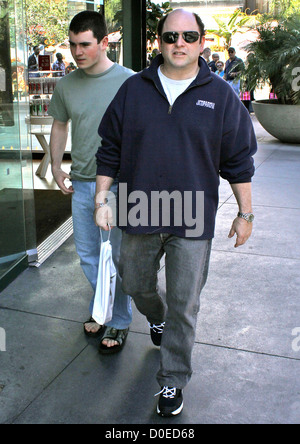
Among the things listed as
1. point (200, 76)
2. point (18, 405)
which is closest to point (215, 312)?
point (18, 405)

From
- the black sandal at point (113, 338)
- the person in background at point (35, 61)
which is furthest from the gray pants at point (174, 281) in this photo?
the person in background at point (35, 61)

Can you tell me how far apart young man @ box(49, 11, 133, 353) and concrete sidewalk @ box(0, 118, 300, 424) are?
31cm

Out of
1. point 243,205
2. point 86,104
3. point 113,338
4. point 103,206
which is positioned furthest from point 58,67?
point 243,205

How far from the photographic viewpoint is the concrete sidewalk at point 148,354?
9.46ft

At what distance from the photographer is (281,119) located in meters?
11.3

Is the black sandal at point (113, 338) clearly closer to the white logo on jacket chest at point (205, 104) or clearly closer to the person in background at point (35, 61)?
the white logo on jacket chest at point (205, 104)

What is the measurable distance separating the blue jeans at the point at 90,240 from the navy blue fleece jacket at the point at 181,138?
22.6 inches

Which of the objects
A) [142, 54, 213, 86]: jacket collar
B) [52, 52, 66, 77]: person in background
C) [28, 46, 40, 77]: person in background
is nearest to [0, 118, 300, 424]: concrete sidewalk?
[142, 54, 213, 86]: jacket collar

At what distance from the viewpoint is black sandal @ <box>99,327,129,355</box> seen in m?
3.45

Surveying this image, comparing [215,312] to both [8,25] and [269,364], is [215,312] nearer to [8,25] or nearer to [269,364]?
[269,364]

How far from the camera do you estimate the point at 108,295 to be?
118 inches

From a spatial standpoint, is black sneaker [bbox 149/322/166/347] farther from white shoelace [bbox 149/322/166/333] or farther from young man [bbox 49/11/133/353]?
young man [bbox 49/11/133/353]

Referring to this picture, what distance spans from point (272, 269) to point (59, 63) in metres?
4.83

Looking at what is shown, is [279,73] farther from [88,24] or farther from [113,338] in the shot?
[113,338]
